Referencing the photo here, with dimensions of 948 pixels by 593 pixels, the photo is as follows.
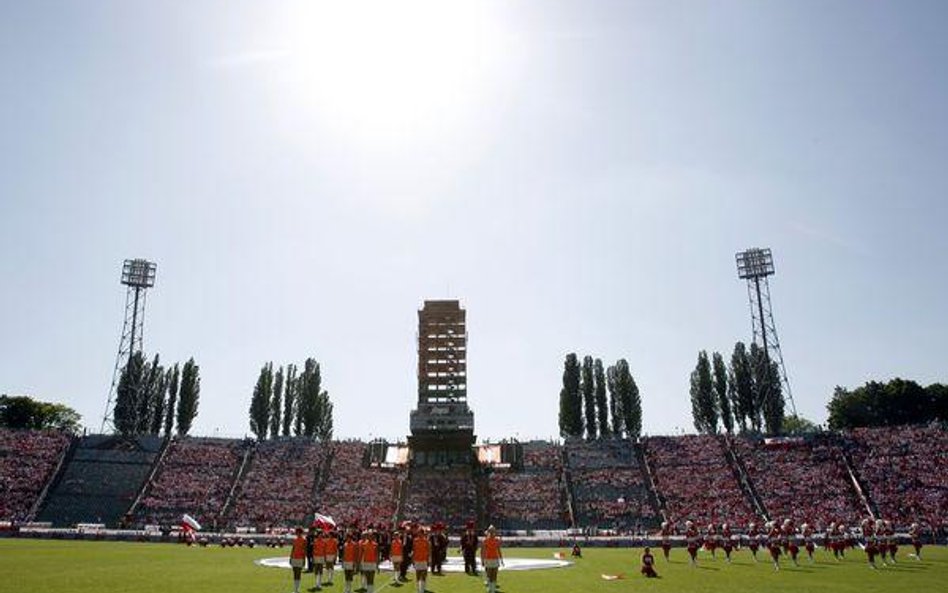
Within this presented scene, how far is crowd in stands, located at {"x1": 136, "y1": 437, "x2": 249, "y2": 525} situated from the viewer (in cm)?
6962

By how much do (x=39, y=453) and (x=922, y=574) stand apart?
8357 centimetres

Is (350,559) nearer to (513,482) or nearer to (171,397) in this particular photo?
(513,482)

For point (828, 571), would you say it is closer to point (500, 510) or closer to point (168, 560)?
point (168, 560)

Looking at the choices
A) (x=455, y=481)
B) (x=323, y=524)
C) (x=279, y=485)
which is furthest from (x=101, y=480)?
(x=323, y=524)

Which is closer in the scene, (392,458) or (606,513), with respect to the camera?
(606,513)

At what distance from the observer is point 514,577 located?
84.2 feet

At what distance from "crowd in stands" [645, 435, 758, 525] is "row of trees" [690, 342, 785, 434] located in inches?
462

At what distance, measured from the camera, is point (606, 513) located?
6944 cm

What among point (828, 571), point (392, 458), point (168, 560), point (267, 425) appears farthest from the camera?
point (267, 425)

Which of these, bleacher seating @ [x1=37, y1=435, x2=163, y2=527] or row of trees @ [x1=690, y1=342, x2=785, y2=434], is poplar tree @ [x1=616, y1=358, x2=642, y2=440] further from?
bleacher seating @ [x1=37, y1=435, x2=163, y2=527]

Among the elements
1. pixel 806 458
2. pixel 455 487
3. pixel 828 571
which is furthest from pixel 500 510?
pixel 828 571

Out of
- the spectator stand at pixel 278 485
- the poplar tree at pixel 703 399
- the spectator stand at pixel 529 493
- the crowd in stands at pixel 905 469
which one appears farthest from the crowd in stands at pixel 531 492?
the crowd in stands at pixel 905 469

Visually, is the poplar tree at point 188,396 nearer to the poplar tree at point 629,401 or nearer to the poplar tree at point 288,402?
the poplar tree at point 288,402

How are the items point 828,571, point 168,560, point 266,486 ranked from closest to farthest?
point 828,571, point 168,560, point 266,486
